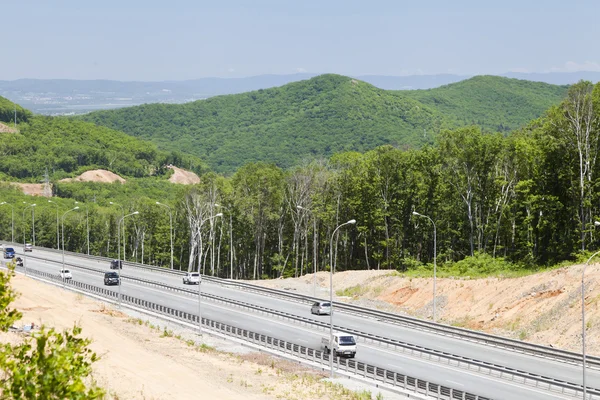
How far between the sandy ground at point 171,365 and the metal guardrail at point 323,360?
4.04 feet

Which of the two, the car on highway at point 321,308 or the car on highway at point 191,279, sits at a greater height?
the car on highway at point 321,308

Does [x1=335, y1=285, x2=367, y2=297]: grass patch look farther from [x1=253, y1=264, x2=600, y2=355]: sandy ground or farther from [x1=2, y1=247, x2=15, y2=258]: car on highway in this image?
[x1=2, y1=247, x2=15, y2=258]: car on highway

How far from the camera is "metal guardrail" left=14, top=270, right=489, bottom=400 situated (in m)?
37.4

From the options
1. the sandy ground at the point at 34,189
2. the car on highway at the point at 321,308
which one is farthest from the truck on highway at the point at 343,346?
the sandy ground at the point at 34,189

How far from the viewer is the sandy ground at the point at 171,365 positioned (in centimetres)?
3888

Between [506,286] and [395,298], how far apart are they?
11.7 m

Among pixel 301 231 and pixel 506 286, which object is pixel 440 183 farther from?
pixel 506 286

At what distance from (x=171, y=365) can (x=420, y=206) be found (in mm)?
52440

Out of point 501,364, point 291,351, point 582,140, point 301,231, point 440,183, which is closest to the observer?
point 501,364

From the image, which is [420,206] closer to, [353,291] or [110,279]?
[353,291]

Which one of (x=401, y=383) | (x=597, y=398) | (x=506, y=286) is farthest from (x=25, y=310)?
(x=597, y=398)

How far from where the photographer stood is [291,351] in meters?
50.1

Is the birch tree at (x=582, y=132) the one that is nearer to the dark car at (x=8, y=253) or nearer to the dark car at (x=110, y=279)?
the dark car at (x=110, y=279)

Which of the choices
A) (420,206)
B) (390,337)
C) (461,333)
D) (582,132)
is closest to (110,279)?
(420,206)
